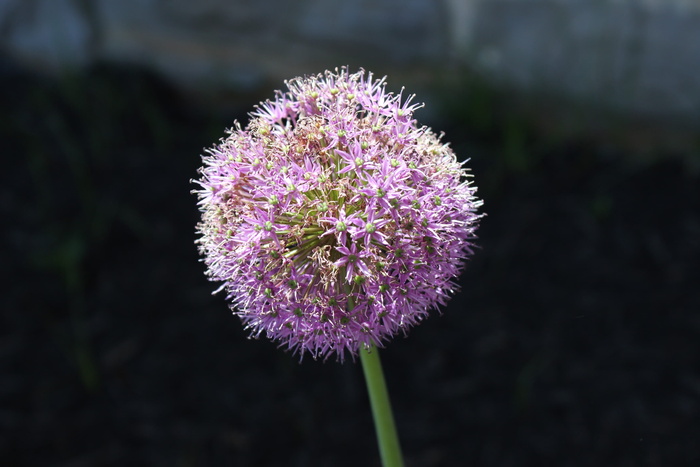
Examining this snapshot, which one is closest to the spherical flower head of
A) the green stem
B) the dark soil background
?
the green stem

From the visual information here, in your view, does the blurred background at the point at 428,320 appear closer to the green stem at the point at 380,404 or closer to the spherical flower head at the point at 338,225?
the green stem at the point at 380,404

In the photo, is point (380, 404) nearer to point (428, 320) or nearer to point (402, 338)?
point (402, 338)

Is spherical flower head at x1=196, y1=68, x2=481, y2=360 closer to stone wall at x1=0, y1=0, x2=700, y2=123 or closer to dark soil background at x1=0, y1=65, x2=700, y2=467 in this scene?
dark soil background at x1=0, y1=65, x2=700, y2=467

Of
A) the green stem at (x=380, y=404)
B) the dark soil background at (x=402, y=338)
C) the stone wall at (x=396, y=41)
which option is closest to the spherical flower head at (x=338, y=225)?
the green stem at (x=380, y=404)

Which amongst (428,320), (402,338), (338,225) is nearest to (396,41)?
(428,320)

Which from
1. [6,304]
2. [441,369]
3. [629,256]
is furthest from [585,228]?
[6,304]

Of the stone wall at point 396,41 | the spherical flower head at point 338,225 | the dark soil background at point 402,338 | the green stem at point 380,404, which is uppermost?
the stone wall at point 396,41
